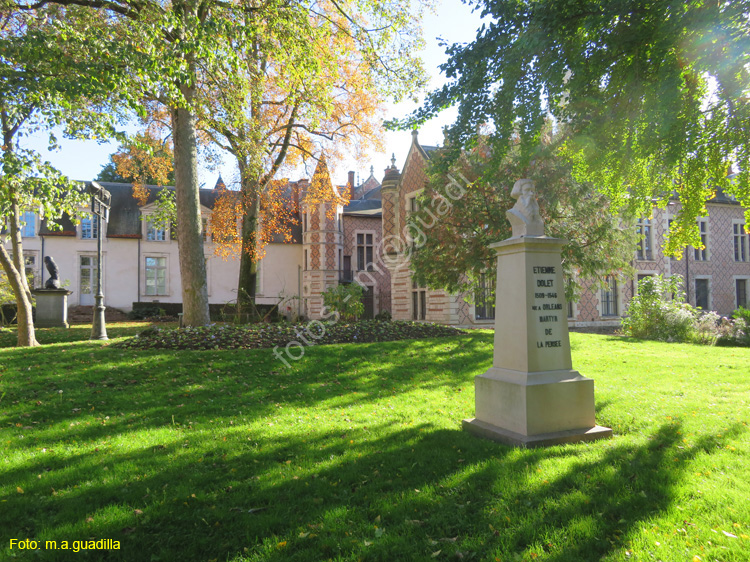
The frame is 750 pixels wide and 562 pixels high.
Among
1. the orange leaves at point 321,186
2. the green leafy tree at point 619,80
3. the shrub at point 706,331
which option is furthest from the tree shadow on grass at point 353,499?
the orange leaves at point 321,186

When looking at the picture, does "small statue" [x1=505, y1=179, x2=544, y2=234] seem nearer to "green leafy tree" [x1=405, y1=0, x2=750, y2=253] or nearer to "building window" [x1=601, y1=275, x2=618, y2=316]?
"green leafy tree" [x1=405, y1=0, x2=750, y2=253]

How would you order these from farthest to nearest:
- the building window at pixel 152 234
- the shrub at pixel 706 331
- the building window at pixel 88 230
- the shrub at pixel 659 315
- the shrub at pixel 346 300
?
the building window at pixel 152 234 < the building window at pixel 88 230 < the shrub at pixel 659 315 < the shrub at pixel 706 331 < the shrub at pixel 346 300

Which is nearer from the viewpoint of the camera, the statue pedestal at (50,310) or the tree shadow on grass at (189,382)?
the tree shadow on grass at (189,382)

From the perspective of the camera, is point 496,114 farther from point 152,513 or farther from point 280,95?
point 280,95

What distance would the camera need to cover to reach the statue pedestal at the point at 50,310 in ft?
52.0

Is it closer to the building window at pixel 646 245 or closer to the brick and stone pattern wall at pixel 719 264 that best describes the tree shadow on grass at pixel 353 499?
the building window at pixel 646 245

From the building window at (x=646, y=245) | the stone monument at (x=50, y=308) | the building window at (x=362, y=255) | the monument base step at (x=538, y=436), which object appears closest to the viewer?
the monument base step at (x=538, y=436)

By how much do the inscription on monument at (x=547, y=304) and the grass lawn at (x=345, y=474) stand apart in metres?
1.04

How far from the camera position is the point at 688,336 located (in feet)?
47.5

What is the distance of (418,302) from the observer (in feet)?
70.7

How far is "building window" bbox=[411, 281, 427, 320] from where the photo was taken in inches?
848

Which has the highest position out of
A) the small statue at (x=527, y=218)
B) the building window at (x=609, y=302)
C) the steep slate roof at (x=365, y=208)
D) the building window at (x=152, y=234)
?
the steep slate roof at (x=365, y=208)

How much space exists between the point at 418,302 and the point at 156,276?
1607cm

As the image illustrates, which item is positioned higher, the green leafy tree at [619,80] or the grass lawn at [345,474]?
the green leafy tree at [619,80]
